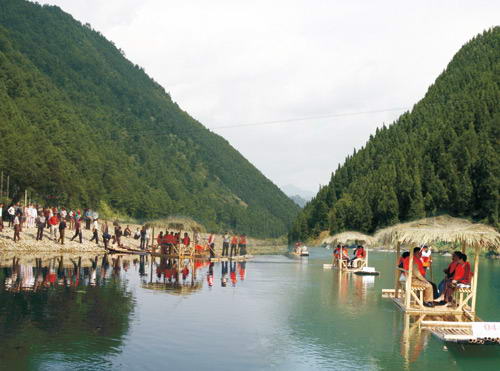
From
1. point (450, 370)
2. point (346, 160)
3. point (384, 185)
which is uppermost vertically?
point (346, 160)

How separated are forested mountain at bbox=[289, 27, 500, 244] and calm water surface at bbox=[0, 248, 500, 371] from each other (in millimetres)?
60460

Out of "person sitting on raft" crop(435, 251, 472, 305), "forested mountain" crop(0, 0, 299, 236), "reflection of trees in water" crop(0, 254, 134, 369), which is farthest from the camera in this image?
"forested mountain" crop(0, 0, 299, 236)

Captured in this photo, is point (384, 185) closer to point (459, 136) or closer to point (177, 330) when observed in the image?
point (459, 136)

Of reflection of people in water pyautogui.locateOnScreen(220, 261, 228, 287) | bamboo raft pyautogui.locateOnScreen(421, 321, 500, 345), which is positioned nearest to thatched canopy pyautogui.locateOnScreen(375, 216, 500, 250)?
bamboo raft pyautogui.locateOnScreen(421, 321, 500, 345)

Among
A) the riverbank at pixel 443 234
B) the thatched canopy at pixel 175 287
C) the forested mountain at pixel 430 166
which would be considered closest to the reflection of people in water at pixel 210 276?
the thatched canopy at pixel 175 287

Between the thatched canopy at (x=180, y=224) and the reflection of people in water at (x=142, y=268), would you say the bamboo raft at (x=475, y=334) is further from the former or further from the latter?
the thatched canopy at (x=180, y=224)

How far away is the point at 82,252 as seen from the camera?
49.2 meters

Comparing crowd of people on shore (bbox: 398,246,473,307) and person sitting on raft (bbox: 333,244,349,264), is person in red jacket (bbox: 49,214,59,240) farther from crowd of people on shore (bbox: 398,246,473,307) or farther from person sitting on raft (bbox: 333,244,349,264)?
crowd of people on shore (bbox: 398,246,473,307)

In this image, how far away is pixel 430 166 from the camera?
96.3m

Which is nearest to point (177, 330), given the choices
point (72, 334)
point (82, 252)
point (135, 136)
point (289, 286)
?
point (72, 334)

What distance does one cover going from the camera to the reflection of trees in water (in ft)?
52.9

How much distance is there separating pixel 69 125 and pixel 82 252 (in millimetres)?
81596

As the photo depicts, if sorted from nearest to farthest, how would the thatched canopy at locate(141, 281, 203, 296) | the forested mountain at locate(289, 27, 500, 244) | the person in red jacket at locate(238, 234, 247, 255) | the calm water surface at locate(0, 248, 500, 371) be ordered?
the calm water surface at locate(0, 248, 500, 371)
the thatched canopy at locate(141, 281, 203, 296)
the person in red jacket at locate(238, 234, 247, 255)
the forested mountain at locate(289, 27, 500, 244)

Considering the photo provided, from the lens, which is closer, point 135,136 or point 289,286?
point 289,286
